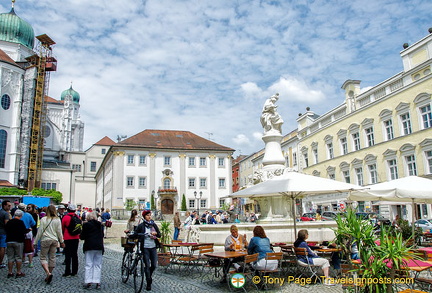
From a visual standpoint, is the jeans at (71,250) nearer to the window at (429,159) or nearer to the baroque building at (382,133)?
the baroque building at (382,133)

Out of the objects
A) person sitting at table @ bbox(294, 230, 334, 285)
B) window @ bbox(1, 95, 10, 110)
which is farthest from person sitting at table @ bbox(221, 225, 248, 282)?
window @ bbox(1, 95, 10, 110)

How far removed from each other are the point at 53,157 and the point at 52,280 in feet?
236

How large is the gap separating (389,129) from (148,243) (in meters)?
28.4

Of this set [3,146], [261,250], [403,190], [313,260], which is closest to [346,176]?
[403,190]

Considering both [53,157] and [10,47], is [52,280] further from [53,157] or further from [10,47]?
[53,157]

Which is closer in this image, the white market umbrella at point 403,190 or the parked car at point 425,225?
the white market umbrella at point 403,190

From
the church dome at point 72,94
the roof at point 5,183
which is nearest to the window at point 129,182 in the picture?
the roof at point 5,183

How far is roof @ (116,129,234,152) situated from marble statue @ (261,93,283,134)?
38.2 meters

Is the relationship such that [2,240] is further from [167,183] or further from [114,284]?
[167,183]

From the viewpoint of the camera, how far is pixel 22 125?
1993 inches

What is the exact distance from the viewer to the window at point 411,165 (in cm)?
2742

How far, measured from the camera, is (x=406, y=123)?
28.5 meters

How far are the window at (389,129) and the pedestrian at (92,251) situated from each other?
93.6ft

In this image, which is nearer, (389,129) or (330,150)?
(389,129)
